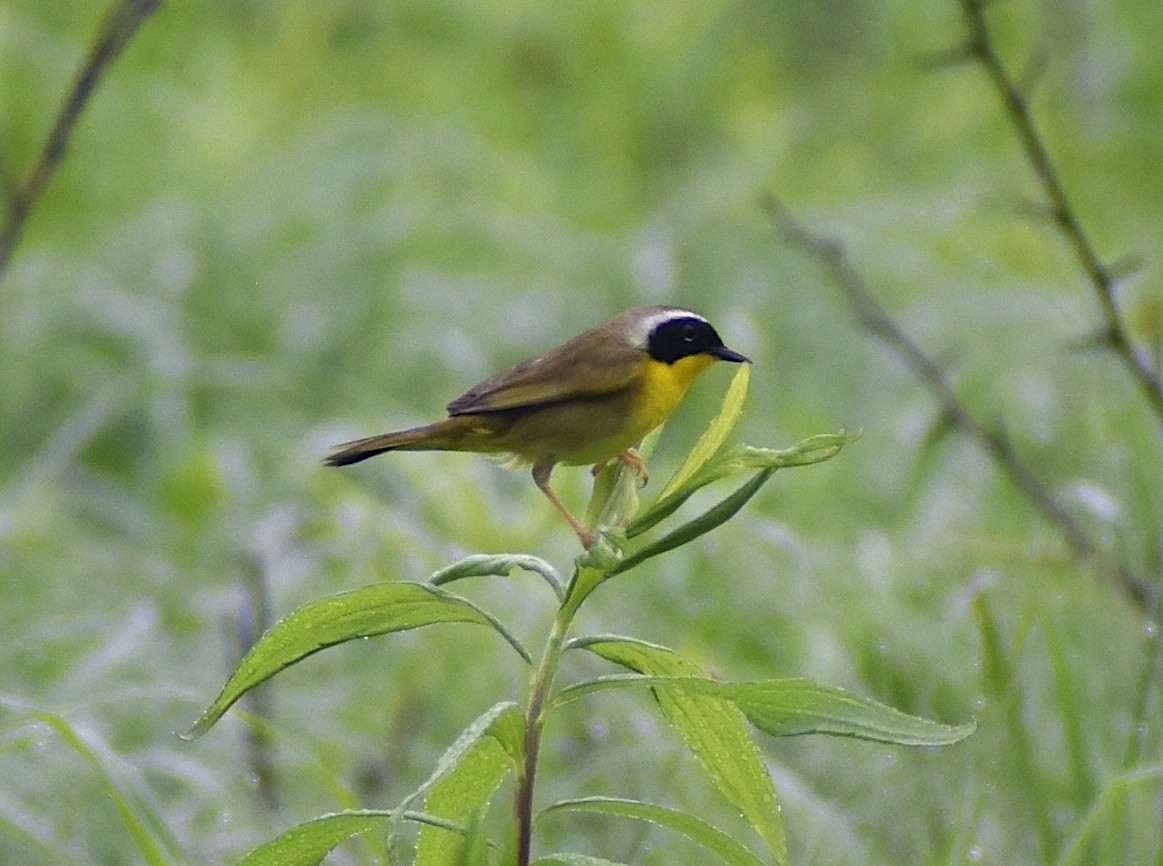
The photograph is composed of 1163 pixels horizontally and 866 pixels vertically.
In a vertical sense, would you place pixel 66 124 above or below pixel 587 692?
below

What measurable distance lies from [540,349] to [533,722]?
4290mm

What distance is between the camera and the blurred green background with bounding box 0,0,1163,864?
269cm

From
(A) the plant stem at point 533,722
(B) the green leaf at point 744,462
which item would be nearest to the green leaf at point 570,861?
(A) the plant stem at point 533,722

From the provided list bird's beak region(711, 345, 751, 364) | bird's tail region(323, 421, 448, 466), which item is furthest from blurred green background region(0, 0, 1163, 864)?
bird's beak region(711, 345, 751, 364)

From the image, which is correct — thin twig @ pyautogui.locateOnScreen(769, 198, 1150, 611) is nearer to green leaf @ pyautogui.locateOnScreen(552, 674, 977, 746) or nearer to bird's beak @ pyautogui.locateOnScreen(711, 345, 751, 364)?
bird's beak @ pyautogui.locateOnScreen(711, 345, 751, 364)

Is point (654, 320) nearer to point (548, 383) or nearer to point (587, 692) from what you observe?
point (548, 383)

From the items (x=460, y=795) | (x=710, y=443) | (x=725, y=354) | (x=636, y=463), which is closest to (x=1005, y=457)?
(x=725, y=354)

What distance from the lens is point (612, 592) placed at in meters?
3.62

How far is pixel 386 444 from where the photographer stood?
1653mm

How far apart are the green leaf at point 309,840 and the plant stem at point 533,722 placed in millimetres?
94

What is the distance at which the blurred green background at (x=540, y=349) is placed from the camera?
2.69 meters

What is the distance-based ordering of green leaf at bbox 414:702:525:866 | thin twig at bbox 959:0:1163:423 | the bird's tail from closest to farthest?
green leaf at bbox 414:702:525:866, the bird's tail, thin twig at bbox 959:0:1163:423

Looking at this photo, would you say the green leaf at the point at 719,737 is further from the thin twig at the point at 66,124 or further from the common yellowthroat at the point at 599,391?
the thin twig at the point at 66,124

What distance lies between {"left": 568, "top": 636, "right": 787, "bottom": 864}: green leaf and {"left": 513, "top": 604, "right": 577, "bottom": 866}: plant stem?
0.20 ft
